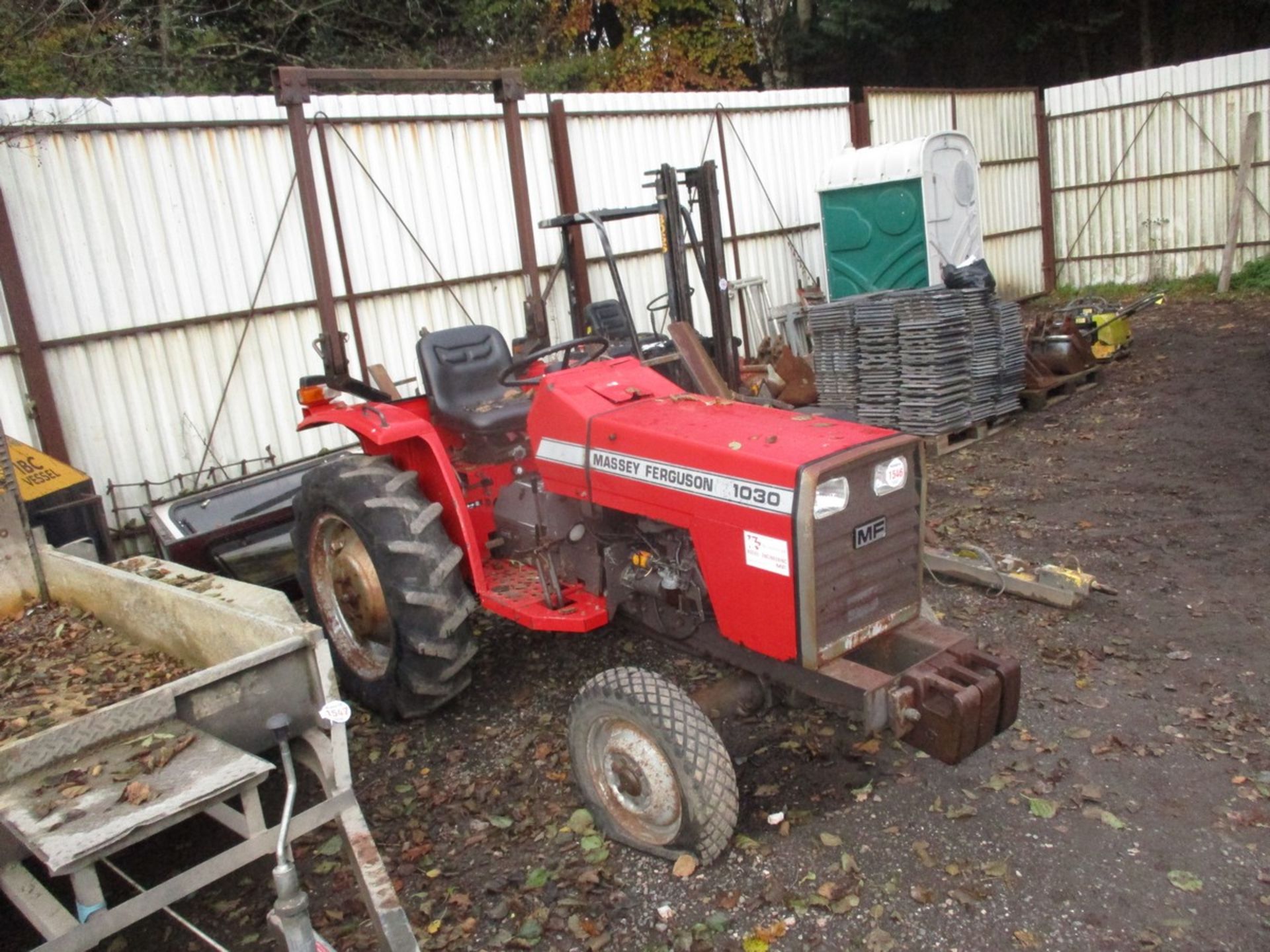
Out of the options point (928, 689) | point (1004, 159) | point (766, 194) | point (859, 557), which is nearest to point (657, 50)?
point (1004, 159)

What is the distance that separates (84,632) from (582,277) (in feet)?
17.9

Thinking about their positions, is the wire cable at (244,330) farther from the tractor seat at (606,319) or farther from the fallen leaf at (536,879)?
the fallen leaf at (536,879)

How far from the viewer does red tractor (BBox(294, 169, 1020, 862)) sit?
282cm

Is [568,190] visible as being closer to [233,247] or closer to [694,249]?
[694,249]

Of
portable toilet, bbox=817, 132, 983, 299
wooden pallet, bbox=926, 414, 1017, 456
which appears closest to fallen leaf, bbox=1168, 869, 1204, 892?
wooden pallet, bbox=926, 414, 1017, 456

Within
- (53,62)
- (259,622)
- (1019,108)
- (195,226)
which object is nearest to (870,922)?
(259,622)

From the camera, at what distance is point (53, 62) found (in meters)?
10.1

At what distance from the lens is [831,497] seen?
111 inches

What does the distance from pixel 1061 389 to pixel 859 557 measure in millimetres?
6268

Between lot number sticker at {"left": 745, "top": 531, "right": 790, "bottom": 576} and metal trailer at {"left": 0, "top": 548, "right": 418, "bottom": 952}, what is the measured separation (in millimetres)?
1190

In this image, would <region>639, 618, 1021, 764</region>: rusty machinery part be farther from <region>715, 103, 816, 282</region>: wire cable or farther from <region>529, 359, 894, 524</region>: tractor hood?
A: <region>715, 103, 816, 282</region>: wire cable

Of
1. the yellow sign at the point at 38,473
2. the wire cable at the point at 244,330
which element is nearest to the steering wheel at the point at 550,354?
the yellow sign at the point at 38,473

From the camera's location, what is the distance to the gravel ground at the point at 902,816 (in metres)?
2.74

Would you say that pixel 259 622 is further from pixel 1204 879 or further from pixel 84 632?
pixel 1204 879
